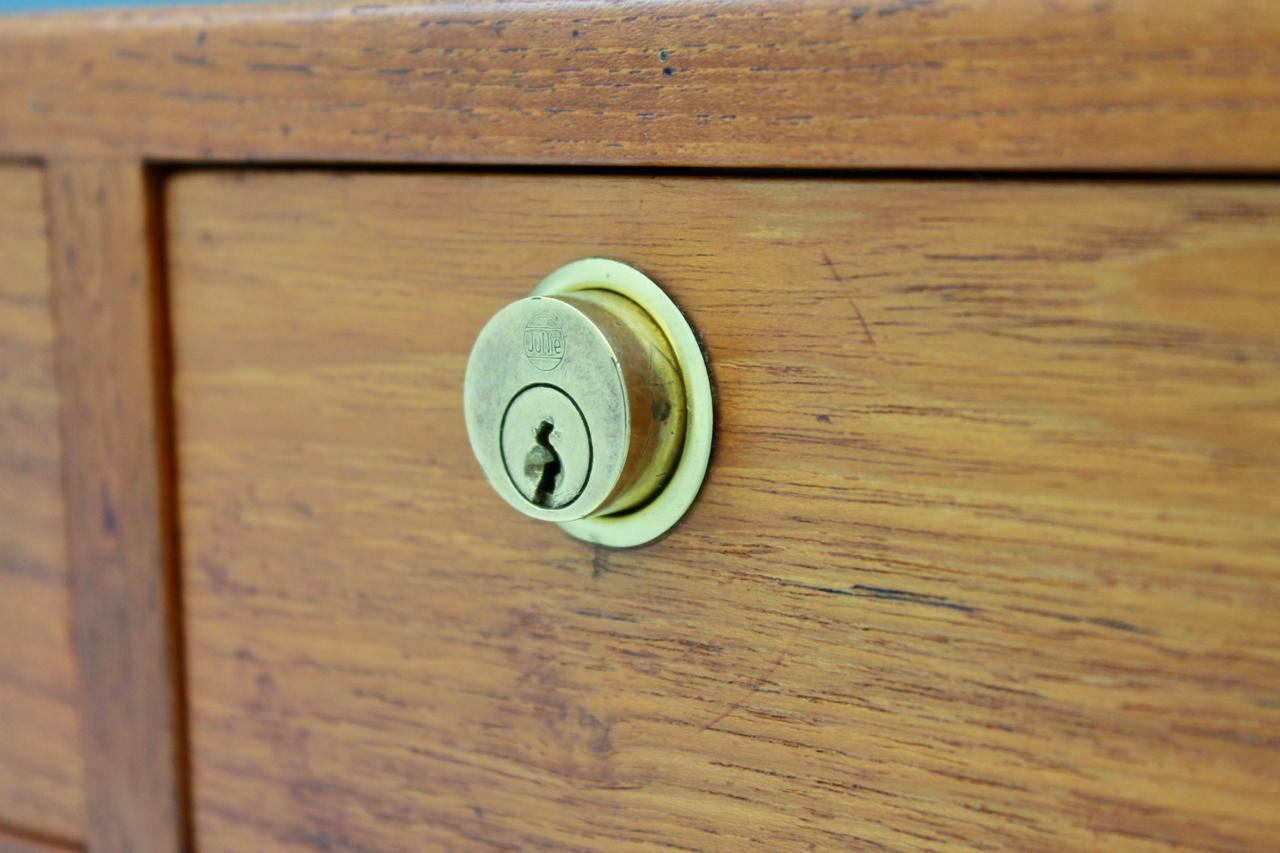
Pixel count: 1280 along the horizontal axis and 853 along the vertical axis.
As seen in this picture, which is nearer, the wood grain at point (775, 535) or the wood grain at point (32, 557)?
the wood grain at point (775, 535)

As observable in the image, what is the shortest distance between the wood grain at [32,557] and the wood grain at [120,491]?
0.03ft

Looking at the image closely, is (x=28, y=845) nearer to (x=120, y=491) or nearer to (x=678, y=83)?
(x=120, y=491)

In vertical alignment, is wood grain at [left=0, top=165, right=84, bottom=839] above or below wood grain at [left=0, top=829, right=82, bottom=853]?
above

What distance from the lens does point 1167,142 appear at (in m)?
0.22

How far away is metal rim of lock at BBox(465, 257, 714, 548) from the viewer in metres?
0.26

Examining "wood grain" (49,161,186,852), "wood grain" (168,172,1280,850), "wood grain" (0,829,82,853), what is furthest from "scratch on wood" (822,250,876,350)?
"wood grain" (0,829,82,853)

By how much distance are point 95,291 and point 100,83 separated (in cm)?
6

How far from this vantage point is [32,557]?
389mm

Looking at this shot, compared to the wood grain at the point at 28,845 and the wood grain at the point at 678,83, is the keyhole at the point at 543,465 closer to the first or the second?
the wood grain at the point at 678,83

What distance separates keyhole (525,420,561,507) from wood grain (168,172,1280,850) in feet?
0.11

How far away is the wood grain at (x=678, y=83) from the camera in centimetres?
22

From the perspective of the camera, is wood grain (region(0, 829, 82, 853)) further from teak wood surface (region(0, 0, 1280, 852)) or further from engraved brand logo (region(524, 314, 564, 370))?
engraved brand logo (region(524, 314, 564, 370))

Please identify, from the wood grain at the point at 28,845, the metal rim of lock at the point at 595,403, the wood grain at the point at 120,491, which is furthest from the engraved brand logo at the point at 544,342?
the wood grain at the point at 28,845

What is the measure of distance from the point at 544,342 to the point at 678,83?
0.22 ft
